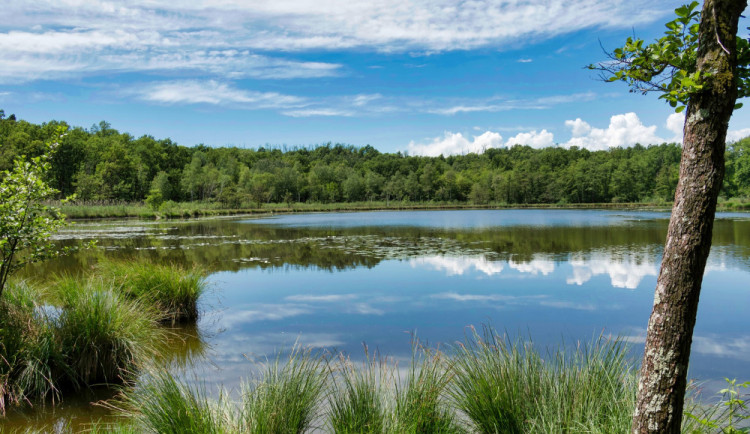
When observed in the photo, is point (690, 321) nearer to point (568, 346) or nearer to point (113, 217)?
point (568, 346)

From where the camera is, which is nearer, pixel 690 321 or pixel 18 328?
pixel 690 321

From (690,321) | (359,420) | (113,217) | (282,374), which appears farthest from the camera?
(113,217)

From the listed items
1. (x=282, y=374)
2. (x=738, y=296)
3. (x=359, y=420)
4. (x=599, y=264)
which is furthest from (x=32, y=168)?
(x=599, y=264)

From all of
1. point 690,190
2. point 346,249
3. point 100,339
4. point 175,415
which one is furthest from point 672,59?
point 346,249

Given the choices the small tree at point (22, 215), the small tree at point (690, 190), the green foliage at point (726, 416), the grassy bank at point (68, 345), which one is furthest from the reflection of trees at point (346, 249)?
the small tree at point (690, 190)

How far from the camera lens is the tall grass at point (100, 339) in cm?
518

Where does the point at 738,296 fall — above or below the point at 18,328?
below

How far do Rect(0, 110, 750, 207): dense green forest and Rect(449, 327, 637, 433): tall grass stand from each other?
6172 centimetres

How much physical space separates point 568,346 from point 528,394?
299 centimetres

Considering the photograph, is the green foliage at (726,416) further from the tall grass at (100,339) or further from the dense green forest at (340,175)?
the dense green forest at (340,175)

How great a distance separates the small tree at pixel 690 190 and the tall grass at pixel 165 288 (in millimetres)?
7114

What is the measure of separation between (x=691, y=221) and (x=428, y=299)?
25.1 feet

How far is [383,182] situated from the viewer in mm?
106375

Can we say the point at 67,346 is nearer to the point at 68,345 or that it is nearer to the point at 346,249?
the point at 68,345
